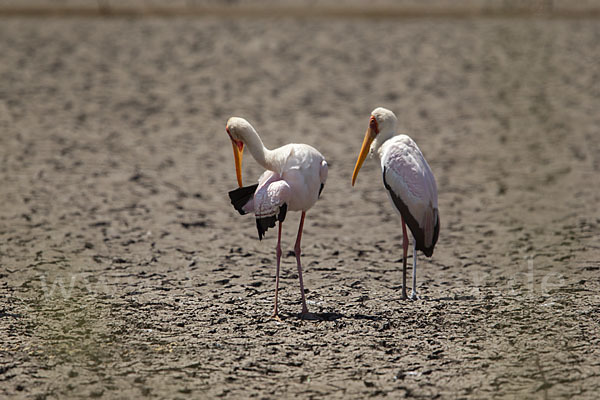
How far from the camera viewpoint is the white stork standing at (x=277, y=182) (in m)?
4.31

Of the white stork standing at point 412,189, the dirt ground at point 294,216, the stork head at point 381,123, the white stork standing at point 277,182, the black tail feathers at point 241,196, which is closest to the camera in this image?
the dirt ground at point 294,216

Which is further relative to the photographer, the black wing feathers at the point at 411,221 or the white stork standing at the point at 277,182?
the black wing feathers at the point at 411,221

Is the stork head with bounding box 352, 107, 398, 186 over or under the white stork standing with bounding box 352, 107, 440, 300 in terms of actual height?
over

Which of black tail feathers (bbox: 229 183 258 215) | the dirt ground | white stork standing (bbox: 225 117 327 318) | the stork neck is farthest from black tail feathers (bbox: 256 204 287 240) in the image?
the dirt ground

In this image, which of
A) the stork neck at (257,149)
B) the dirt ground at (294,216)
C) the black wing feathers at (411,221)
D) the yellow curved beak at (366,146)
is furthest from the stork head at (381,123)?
the dirt ground at (294,216)

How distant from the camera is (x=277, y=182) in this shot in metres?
4.35

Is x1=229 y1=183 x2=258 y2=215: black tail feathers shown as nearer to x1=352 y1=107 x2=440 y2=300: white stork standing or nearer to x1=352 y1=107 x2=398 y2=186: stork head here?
x1=352 y1=107 x2=398 y2=186: stork head

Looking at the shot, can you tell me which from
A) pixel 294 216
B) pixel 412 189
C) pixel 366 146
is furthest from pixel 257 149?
pixel 294 216

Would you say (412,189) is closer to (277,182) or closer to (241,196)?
(277,182)

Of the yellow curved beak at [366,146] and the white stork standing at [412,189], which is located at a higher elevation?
the yellow curved beak at [366,146]

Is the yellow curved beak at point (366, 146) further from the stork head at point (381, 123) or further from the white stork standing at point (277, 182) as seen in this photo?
the white stork standing at point (277, 182)

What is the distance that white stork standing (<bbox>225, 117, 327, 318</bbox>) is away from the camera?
170 inches

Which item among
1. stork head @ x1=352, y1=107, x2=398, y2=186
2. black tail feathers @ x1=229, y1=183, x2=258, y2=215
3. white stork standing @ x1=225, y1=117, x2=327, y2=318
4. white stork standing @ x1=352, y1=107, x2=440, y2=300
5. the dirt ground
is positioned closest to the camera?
the dirt ground

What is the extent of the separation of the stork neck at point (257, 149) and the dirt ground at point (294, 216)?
2.72 feet
